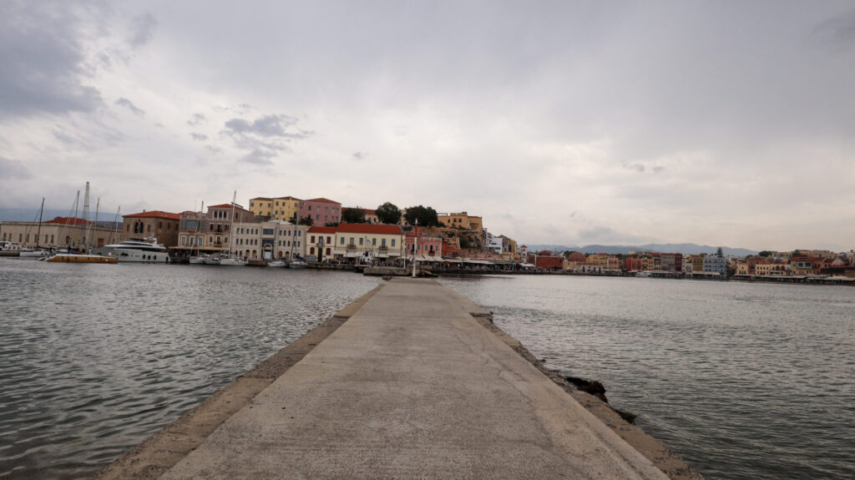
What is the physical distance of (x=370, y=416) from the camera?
4.46 meters

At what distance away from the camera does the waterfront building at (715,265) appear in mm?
183875

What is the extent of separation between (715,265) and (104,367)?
216204mm

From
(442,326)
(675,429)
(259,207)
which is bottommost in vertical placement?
(675,429)

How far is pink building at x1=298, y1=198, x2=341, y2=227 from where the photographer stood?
115125 millimetres

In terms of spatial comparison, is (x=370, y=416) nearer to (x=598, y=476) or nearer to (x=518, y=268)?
(x=598, y=476)

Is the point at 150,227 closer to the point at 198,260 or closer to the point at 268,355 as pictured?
the point at 198,260

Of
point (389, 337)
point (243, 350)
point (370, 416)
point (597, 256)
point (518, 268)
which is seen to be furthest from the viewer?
point (597, 256)

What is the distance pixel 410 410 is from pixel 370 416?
0.46 meters

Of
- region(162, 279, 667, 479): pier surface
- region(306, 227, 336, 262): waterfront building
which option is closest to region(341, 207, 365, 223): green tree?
region(306, 227, 336, 262): waterfront building

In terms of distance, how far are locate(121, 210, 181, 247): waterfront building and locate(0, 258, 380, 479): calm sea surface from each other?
88649 mm

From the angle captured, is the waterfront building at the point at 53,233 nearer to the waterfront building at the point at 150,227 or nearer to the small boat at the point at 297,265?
the waterfront building at the point at 150,227

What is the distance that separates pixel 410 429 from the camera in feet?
13.6

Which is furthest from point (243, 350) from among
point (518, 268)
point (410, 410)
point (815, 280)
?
point (815, 280)

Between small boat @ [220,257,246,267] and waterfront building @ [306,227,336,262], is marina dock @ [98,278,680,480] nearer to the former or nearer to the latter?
small boat @ [220,257,246,267]
